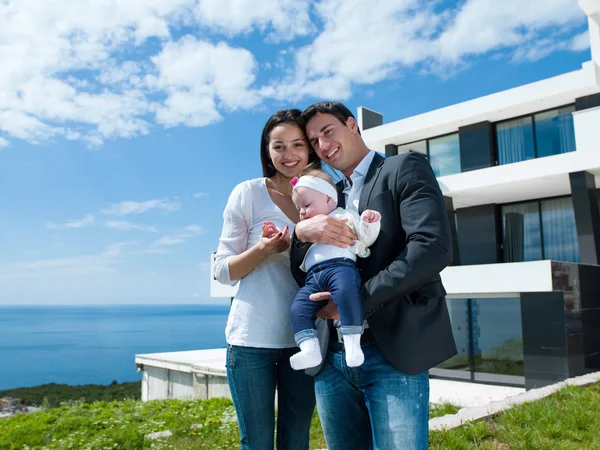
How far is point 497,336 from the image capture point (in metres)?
15.0

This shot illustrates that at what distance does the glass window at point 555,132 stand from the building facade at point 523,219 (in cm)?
3

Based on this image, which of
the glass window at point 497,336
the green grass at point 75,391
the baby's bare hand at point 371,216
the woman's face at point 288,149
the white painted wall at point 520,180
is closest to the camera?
the baby's bare hand at point 371,216

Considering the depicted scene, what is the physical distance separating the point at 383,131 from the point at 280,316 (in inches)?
649

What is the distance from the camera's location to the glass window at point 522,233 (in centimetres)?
1595

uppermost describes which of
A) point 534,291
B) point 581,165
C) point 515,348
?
point 581,165

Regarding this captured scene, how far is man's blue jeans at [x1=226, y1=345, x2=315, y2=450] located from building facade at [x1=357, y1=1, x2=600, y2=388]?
11500 mm

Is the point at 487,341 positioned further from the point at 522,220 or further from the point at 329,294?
the point at 329,294

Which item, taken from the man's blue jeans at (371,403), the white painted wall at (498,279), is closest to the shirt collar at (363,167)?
the man's blue jeans at (371,403)

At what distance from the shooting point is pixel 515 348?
1448 cm

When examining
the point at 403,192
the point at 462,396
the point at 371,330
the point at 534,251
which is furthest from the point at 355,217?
the point at 534,251

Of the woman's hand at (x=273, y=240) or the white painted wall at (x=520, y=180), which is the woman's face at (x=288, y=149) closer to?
the woman's hand at (x=273, y=240)

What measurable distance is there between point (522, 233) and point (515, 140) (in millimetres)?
3038

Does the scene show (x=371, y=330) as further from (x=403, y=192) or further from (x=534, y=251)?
(x=534, y=251)

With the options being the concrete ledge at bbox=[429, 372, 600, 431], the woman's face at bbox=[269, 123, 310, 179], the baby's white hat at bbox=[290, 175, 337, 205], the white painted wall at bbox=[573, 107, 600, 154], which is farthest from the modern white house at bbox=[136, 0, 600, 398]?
the baby's white hat at bbox=[290, 175, 337, 205]
